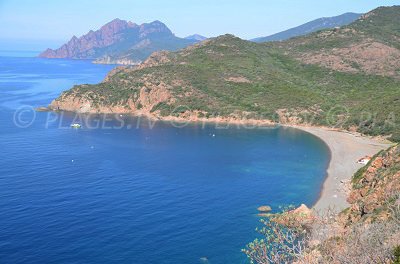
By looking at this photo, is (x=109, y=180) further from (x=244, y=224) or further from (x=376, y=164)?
(x=376, y=164)

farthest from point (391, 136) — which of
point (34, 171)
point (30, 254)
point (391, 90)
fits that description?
point (30, 254)

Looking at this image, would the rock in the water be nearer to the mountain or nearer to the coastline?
the coastline

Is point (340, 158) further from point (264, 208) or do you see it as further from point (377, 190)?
point (377, 190)

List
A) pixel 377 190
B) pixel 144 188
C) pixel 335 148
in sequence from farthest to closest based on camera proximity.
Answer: pixel 335 148
pixel 144 188
pixel 377 190

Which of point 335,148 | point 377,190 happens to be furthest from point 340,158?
point 377,190

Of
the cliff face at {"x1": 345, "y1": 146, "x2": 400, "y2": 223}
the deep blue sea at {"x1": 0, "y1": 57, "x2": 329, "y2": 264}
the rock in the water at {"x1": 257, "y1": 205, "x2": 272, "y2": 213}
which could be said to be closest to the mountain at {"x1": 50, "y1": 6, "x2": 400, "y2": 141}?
the deep blue sea at {"x1": 0, "y1": 57, "x2": 329, "y2": 264}

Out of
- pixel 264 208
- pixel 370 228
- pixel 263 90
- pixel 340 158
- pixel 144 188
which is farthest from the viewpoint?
pixel 263 90
